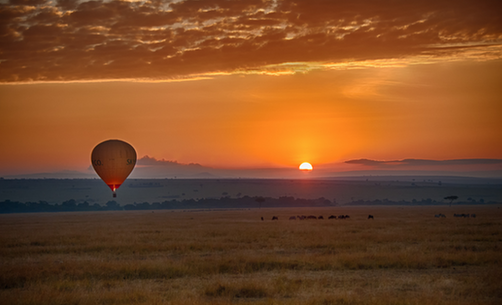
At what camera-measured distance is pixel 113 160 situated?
46.6m

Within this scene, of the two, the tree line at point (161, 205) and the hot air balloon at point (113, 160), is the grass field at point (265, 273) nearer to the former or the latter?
the hot air balloon at point (113, 160)

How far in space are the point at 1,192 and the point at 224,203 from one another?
112398 mm

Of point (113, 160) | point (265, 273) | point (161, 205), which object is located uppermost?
point (113, 160)

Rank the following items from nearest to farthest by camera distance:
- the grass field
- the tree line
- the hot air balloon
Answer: the grass field → the hot air balloon → the tree line

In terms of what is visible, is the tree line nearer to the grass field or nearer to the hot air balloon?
the hot air balloon

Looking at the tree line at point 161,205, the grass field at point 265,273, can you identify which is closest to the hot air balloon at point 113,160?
the grass field at point 265,273

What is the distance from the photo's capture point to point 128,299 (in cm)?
1380

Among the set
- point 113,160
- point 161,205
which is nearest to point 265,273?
point 113,160

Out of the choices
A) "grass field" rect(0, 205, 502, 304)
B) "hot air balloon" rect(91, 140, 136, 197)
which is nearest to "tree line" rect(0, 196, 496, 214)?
"hot air balloon" rect(91, 140, 136, 197)

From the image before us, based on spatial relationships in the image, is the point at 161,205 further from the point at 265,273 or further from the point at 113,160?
the point at 265,273

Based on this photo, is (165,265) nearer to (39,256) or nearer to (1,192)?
(39,256)

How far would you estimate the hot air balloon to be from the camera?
153 ft

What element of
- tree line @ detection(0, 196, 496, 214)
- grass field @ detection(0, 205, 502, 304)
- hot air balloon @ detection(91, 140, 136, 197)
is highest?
hot air balloon @ detection(91, 140, 136, 197)

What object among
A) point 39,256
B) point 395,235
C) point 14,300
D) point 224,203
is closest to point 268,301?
point 14,300
